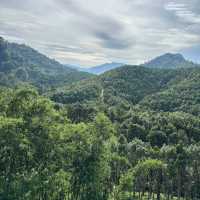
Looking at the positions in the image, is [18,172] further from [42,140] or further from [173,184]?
[173,184]

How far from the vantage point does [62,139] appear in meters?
67.8

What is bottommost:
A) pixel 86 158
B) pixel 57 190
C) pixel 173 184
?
pixel 173 184

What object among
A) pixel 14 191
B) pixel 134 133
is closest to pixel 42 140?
pixel 14 191

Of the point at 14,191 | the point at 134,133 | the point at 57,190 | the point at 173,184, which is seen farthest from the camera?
the point at 134,133

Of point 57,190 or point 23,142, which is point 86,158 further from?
point 23,142

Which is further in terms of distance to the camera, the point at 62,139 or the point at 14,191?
the point at 62,139

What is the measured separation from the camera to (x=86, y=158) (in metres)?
69.6

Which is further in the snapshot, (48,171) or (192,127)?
(192,127)

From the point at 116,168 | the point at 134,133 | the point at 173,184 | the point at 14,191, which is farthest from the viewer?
the point at 134,133

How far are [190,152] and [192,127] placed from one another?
80.3m

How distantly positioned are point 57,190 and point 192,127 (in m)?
137

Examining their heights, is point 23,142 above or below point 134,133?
above

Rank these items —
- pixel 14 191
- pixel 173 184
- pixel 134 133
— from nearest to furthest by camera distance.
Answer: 1. pixel 14 191
2. pixel 173 184
3. pixel 134 133

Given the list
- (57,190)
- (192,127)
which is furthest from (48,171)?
(192,127)
